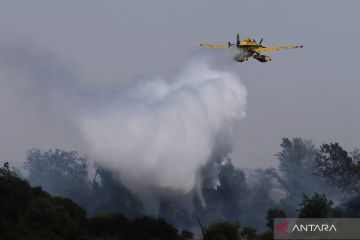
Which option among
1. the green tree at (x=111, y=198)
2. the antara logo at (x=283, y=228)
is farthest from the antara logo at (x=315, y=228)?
the green tree at (x=111, y=198)

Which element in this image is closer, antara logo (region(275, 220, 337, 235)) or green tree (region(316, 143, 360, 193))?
antara logo (region(275, 220, 337, 235))

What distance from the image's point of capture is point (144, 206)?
10562 centimetres

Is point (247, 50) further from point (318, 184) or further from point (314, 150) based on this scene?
point (314, 150)

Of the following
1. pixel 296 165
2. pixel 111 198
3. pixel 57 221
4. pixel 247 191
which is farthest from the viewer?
pixel 296 165

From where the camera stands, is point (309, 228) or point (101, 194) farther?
point (101, 194)

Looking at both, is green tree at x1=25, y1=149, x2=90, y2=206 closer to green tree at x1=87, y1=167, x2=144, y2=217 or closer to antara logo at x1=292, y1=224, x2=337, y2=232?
green tree at x1=87, y1=167, x2=144, y2=217

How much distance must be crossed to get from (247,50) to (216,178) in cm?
4489

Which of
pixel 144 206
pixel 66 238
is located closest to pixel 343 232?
pixel 66 238

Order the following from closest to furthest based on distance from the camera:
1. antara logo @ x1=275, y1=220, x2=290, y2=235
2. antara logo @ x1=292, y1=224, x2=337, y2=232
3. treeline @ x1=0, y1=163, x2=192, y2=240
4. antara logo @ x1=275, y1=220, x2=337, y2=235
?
treeline @ x1=0, y1=163, x2=192, y2=240 → antara logo @ x1=275, y1=220, x2=337, y2=235 → antara logo @ x1=292, y1=224, x2=337, y2=232 → antara logo @ x1=275, y1=220, x2=290, y2=235

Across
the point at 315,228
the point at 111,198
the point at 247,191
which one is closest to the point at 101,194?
the point at 111,198

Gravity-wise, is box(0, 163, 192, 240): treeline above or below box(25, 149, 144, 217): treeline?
below

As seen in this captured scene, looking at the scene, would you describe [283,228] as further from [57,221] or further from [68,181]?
[68,181]

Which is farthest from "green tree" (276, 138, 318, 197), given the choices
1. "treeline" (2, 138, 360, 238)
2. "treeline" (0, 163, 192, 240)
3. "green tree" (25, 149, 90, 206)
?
"treeline" (0, 163, 192, 240)

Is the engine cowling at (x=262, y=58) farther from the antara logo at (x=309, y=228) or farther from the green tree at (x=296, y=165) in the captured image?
the green tree at (x=296, y=165)
